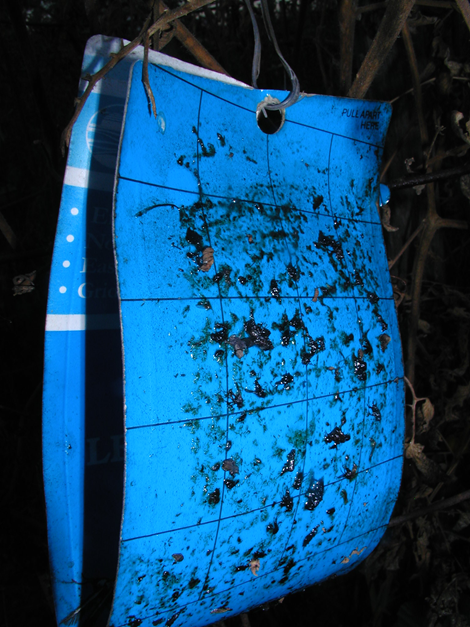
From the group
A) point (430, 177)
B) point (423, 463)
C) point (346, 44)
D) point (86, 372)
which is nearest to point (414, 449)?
point (423, 463)

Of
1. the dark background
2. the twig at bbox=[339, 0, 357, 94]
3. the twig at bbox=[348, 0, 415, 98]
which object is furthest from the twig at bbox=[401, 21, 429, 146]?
the twig at bbox=[348, 0, 415, 98]

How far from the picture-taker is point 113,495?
583 mm

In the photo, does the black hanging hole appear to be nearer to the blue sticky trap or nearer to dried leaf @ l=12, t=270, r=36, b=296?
the blue sticky trap

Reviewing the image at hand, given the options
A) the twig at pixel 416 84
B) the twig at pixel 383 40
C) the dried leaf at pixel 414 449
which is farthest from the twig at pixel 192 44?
the dried leaf at pixel 414 449

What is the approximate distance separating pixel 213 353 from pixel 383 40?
530 millimetres

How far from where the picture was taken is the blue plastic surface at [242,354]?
0.40 metres

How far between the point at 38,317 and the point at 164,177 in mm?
1032

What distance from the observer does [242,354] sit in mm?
432

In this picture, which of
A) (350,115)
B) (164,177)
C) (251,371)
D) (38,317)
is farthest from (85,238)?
(38,317)

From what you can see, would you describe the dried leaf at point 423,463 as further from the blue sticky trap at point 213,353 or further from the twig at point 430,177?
the twig at point 430,177

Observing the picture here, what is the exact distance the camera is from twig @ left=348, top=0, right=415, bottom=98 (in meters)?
0.60

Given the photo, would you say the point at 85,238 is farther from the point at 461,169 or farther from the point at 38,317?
the point at 38,317

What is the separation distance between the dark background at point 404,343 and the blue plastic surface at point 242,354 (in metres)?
0.36

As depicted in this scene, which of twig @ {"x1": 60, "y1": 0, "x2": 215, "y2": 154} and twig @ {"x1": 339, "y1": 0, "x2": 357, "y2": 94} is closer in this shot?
twig @ {"x1": 60, "y1": 0, "x2": 215, "y2": 154}
